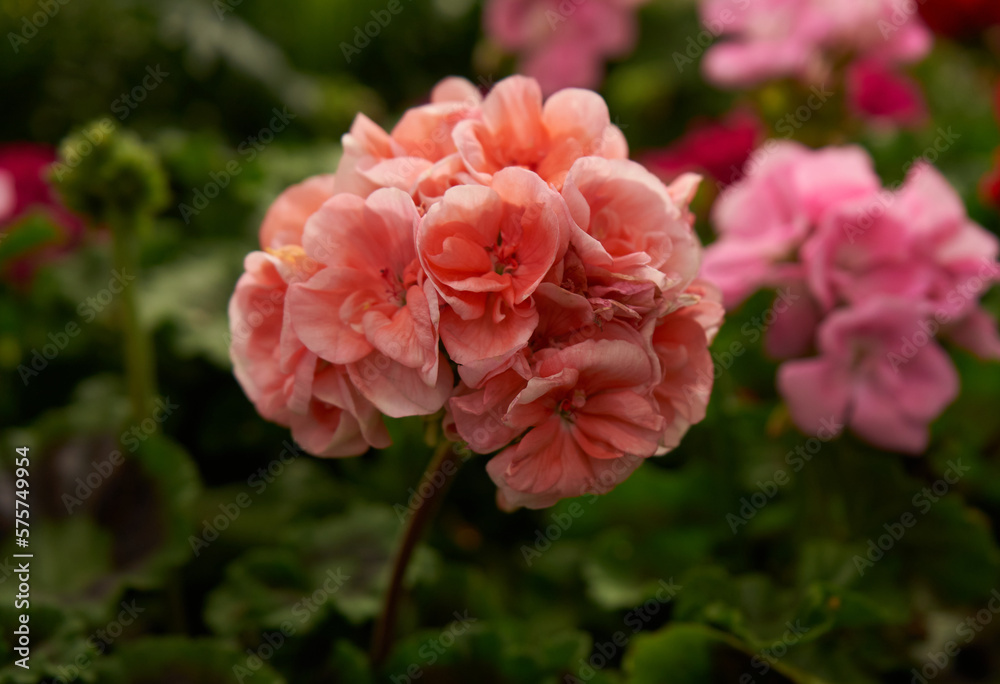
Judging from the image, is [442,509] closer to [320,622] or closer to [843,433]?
[320,622]

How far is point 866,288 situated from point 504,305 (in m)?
0.53

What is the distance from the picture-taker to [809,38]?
1.21 meters

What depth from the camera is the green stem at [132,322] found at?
35.8 inches

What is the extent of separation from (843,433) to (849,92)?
24.5 inches

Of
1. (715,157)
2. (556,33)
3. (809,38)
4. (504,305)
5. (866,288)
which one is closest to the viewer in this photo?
(504,305)

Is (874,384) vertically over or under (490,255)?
under

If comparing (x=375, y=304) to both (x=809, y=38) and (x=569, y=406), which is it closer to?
(x=569, y=406)

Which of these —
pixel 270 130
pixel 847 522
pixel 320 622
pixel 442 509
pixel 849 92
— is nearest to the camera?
pixel 320 622

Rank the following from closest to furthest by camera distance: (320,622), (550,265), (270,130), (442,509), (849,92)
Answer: (550,265) → (320,622) → (442,509) → (849,92) → (270,130)

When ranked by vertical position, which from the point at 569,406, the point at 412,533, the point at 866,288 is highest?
the point at 569,406

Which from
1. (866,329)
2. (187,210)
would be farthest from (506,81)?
(187,210)

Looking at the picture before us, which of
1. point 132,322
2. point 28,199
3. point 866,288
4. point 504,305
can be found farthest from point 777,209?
point 28,199

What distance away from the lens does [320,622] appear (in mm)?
853

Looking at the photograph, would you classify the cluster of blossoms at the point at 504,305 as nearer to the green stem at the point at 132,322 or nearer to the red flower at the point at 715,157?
the green stem at the point at 132,322
